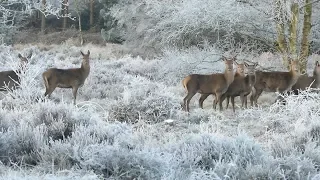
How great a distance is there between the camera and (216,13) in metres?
15.9

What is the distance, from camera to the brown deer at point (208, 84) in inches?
499

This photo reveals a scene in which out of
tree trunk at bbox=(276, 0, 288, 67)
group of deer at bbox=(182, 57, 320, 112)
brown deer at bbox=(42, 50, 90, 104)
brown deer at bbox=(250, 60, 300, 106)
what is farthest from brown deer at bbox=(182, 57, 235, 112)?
brown deer at bbox=(42, 50, 90, 104)

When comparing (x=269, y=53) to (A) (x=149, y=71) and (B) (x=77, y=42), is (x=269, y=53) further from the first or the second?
(B) (x=77, y=42)

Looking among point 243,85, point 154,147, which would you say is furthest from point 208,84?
point 154,147

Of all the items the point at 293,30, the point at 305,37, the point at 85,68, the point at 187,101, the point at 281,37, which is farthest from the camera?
the point at 281,37

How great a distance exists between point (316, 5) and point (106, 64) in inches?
443

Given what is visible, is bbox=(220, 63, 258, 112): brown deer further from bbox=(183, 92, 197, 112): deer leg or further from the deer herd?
bbox=(183, 92, 197, 112): deer leg

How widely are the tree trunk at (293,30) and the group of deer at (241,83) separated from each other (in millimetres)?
1164

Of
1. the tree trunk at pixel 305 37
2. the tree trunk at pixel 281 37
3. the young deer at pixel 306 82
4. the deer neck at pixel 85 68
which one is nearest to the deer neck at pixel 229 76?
the young deer at pixel 306 82

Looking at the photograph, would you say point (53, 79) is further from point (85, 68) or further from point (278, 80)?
point (278, 80)

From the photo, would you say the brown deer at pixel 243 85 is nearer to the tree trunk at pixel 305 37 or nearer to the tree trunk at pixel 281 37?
the tree trunk at pixel 281 37

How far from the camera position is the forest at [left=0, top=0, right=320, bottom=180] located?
5.92m

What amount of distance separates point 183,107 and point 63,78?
3413mm

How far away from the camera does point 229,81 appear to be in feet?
42.2
